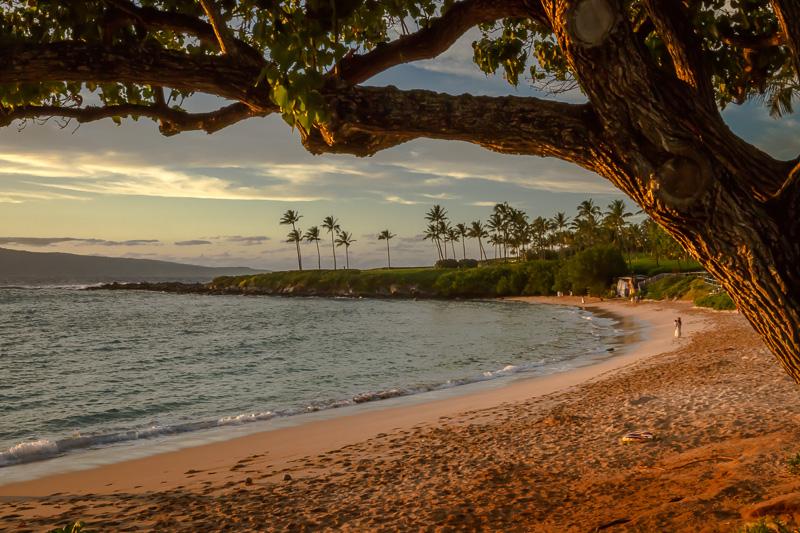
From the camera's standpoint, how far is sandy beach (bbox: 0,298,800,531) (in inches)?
256

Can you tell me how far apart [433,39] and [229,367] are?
93.2 feet

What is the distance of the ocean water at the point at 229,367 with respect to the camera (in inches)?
708

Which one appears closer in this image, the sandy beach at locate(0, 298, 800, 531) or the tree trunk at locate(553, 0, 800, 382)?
the tree trunk at locate(553, 0, 800, 382)

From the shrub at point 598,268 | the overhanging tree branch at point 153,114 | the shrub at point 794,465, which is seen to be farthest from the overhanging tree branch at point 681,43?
the shrub at point 598,268

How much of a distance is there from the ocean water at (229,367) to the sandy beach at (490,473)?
14.8 feet

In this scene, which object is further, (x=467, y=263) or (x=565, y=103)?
(x=467, y=263)

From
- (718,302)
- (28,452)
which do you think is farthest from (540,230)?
(28,452)

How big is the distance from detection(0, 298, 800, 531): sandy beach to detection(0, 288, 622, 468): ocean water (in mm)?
4519

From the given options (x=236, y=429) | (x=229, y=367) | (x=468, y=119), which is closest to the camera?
(x=468, y=119)

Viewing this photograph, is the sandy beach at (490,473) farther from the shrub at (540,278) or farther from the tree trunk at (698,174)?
the shrub at (540,278)

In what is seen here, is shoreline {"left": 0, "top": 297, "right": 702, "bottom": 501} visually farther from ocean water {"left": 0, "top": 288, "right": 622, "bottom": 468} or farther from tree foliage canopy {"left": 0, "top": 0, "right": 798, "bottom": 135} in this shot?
tree foliage canopy {"left": 0, "top": 0, "right": 798, "bottom": 135}

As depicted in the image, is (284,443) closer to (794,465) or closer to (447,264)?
(794,465)

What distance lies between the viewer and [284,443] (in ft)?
44.6

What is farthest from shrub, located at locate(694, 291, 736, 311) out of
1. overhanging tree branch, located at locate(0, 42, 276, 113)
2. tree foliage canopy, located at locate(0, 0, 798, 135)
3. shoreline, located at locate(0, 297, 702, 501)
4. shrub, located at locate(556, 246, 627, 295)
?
overhanging tree branch, located at locate(0, 42, 276, 113)
